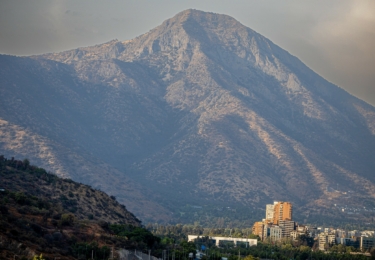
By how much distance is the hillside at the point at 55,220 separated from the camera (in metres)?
72.4

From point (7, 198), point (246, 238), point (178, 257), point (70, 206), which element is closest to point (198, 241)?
point (246, 238)

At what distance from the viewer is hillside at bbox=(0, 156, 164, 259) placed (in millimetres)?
72438

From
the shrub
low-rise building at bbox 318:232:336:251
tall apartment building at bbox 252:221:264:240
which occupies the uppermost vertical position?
tall apartment building at bbox 252:221:264:240

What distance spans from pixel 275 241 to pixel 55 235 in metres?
102

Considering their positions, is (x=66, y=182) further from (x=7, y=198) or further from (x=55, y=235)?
(x=55, y=235)

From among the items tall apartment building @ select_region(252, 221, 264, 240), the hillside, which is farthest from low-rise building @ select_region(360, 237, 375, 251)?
the hillside

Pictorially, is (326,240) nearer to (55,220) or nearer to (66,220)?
(66,220)

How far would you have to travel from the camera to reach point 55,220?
283ft

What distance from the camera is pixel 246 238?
169500mm

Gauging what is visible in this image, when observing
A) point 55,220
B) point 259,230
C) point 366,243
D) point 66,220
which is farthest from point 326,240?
point 55,220

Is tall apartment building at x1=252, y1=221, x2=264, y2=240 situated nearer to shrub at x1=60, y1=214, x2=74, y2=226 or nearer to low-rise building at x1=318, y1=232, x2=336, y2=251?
low-rise building at x1=318, y1=232, x2=336, y2=251

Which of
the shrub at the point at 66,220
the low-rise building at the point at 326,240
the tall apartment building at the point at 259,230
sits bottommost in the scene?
the shrub at the point at 66,220

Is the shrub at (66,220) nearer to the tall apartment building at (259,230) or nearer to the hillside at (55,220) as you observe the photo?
the hillside at (55,220)

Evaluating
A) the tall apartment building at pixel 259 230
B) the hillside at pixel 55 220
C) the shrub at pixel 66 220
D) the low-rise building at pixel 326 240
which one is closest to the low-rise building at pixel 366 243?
the low-rise building at pixel 326 240
